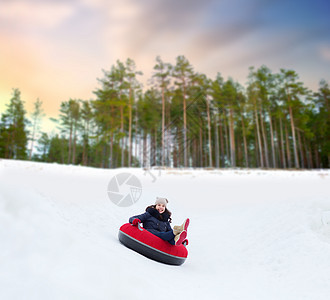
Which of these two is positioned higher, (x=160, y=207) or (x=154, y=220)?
(x=160, y=207)

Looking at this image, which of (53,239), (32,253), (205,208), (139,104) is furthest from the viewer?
(139,104)

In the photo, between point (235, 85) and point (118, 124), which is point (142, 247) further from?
point (235, 85)

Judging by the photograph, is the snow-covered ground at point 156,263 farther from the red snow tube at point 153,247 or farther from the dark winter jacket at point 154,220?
the dark winter jacket at point 154,220

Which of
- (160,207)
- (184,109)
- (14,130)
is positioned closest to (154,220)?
(160,207)

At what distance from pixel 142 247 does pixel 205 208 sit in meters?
5.33

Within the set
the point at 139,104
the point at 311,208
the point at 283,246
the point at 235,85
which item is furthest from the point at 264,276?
the point at 235,85

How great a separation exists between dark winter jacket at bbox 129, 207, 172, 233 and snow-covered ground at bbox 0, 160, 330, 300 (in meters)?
0.68

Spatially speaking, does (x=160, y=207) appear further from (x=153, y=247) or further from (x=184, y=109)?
(x=184, y=109)

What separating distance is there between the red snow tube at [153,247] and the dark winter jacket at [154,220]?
25cm

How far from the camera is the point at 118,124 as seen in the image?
25.1 metres

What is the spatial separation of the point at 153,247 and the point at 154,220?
25.2 inches

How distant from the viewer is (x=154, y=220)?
4641mm

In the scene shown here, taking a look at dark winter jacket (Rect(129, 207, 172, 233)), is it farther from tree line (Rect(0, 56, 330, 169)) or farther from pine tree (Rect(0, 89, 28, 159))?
pine tree (Rect(0, 89, 28, 159))

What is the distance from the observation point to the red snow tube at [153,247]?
413cm
